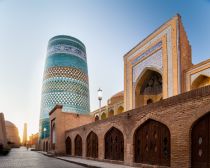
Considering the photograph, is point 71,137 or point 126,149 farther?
point 71,137

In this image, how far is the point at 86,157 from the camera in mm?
13109

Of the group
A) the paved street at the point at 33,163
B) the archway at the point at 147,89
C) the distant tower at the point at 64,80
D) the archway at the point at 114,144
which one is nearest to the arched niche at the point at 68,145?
the paved street at the point at 33,163

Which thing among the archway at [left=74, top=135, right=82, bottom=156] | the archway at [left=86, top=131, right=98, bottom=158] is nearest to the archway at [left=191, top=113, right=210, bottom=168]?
the archway at [left=86, top=131, right=98, bottom=158]

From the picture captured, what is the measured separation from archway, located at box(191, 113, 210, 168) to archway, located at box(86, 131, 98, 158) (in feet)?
22.4

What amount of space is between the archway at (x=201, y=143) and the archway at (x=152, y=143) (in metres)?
1.03

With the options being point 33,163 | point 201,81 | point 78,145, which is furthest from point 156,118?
point 78,145

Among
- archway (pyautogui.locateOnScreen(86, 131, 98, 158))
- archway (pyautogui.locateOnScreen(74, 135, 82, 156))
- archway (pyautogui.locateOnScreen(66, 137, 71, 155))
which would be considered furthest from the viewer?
archway (pyautogui.locateOnScreen(66, 137, 71, 155))

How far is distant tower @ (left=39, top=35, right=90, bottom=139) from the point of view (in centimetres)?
3322

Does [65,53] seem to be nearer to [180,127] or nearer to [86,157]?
[86,157]

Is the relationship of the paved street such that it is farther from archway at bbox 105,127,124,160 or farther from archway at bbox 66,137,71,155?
archway at bbox 66,137,71,155

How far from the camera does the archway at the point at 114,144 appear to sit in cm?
952

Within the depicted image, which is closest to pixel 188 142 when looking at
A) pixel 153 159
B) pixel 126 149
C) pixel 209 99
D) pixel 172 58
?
pixel 209 99

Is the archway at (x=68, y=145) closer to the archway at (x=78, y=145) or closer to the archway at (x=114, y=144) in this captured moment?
the archway at (x=78, y=145)

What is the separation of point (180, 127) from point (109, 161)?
490 centimetres
